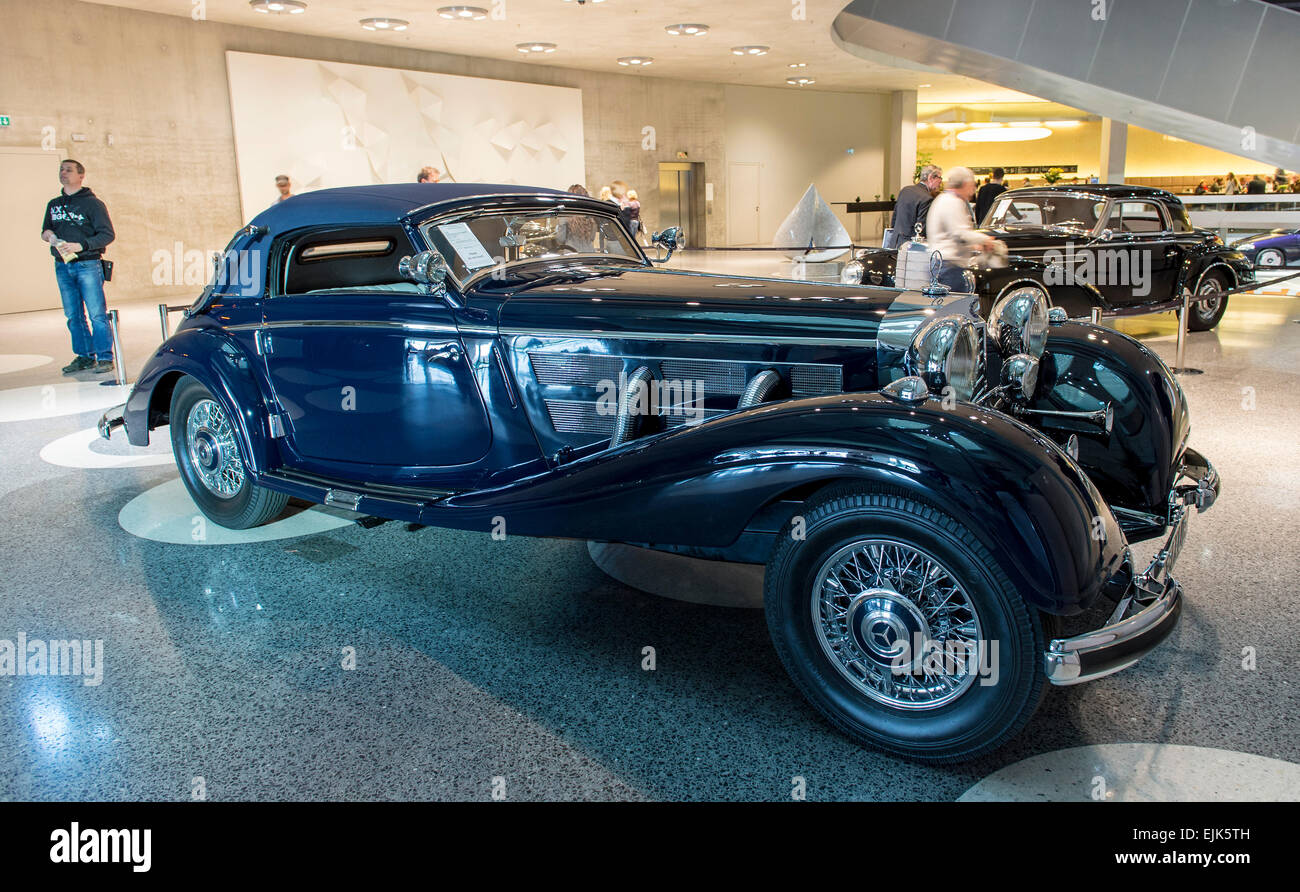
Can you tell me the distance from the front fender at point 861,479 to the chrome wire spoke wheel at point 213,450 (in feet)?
6.63

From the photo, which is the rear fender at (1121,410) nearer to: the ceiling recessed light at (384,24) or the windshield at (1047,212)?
the windshield at (1047,212)

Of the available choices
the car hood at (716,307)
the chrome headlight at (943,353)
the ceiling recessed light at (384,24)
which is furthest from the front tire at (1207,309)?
the ceiling recessed light at (384,24)

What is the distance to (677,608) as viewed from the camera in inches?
132

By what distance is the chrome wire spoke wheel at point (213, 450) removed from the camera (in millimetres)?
4152

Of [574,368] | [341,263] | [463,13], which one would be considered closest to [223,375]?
[341,263]

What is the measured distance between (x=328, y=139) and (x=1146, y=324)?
14.7 meters

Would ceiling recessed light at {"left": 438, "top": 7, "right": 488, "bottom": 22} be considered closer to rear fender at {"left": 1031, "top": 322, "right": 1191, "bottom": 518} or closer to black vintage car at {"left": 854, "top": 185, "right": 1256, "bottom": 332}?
black vintage car at {"left": 854, "top": 185, "right": 1256, "bottom": 332}

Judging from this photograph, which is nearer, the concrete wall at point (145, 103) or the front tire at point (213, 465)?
the front tire at point (213, 465)

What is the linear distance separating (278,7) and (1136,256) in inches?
519

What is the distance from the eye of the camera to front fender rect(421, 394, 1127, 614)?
2133mm

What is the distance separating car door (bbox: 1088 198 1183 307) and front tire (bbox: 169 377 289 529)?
8.19 metres

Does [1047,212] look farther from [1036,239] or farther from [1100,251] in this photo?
[1100,251]
